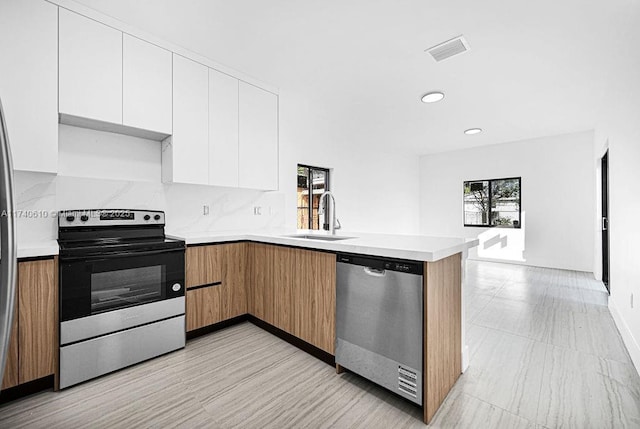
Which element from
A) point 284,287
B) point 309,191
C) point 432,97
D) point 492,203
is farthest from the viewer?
point 492,203

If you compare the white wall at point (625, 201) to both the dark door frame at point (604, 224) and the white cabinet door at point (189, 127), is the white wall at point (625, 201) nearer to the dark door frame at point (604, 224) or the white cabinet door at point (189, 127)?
the dark door frame at point (604, 224)

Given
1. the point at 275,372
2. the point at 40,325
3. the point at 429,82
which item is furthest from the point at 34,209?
the point at 429,82

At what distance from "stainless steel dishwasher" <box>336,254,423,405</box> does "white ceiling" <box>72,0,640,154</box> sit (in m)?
1.78

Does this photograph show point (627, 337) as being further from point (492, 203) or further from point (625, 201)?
point (492, 203)

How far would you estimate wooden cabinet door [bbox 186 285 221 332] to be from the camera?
8.27 ft

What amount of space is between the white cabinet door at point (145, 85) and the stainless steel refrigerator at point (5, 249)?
72.4 inches

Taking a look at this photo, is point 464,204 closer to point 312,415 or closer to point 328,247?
point 328,247

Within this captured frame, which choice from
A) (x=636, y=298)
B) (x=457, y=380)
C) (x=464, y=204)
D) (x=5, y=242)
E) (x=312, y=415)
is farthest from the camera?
(x=464, y=204)

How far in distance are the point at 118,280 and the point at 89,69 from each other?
1.55 metres

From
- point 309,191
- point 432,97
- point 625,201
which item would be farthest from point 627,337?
point 309,191

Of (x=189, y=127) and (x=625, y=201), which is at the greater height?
(x=189, y=127)

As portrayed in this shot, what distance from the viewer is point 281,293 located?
2500 millimetres

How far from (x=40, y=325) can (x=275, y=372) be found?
4.83 feet

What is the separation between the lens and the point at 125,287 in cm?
213
